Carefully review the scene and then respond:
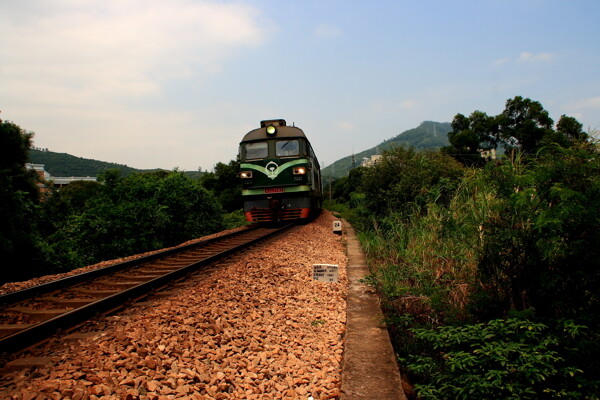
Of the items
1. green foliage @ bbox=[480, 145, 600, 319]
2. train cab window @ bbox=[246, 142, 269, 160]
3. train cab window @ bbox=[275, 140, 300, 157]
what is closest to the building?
train cab window @ bbox=[246, 142, 269, 160]

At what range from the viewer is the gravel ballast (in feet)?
8.04

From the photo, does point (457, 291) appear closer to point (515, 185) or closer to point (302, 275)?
point (515, 185)

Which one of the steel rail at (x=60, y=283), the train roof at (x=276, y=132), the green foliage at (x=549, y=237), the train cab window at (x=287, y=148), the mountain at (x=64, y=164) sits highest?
the mountain at (x=64, y=164)

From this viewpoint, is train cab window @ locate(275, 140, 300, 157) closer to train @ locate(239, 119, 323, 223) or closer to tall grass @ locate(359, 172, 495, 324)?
train @ locate(239, 119, 323, 223)

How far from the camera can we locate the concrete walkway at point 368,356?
257 cm

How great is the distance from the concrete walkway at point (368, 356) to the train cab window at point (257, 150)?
9.27m

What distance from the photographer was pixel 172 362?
9.09ft

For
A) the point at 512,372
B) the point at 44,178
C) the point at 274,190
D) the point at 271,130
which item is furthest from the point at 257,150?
the point at 44,178

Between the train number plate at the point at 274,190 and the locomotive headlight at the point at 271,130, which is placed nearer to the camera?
the train number plate at the point at 274,190

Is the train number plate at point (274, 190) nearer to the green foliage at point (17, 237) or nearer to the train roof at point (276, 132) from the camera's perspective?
the train roof at point (276, 132)

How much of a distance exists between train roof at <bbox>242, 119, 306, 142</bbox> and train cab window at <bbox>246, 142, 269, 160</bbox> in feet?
0.65

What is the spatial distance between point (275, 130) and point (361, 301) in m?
9.72

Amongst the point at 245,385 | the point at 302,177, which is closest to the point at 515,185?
the point at 245,385

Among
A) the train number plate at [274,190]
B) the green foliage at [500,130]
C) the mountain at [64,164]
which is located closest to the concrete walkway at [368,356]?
the train number plate at [274,190]
